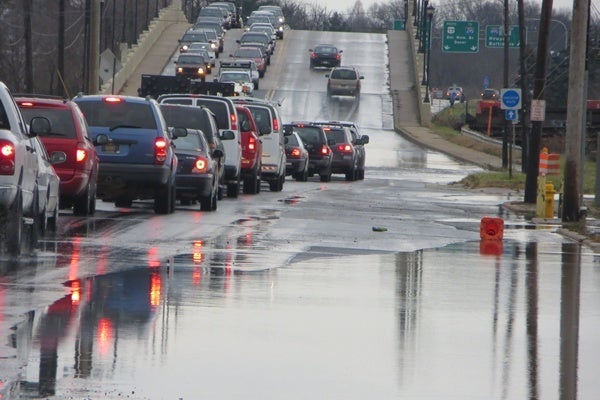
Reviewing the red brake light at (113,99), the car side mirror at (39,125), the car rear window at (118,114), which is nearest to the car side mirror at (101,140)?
the car rear window at (118,114)

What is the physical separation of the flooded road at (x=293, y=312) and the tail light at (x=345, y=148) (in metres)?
20.8

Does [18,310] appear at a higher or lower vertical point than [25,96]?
lower

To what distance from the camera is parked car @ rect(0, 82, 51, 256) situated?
48.7 ft

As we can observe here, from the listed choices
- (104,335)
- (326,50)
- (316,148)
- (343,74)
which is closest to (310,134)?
(316,148)

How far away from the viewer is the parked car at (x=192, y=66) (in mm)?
75188

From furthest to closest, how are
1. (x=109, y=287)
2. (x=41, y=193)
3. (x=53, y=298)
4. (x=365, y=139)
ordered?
(x=365, y=139)
(x=41, y=193)
(x=109, y=287)
(x=53, y=298)

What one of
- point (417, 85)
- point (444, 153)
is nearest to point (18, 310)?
point (444, 153)

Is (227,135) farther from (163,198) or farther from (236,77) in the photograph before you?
(236,77)

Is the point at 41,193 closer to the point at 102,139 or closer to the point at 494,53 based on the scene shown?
the point at 102,139

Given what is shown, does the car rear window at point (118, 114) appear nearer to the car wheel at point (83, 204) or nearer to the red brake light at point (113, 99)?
the red brake light at point (113, 99)

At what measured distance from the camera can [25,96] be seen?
20.8 m

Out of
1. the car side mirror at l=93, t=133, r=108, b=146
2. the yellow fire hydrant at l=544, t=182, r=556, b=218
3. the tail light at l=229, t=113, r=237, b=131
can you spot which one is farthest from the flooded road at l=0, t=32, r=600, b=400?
the tail light at l=229, t=113, r=237, b=131

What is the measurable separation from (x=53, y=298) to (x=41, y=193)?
5.08 meters

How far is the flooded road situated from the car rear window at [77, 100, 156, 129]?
1436 millimetres
